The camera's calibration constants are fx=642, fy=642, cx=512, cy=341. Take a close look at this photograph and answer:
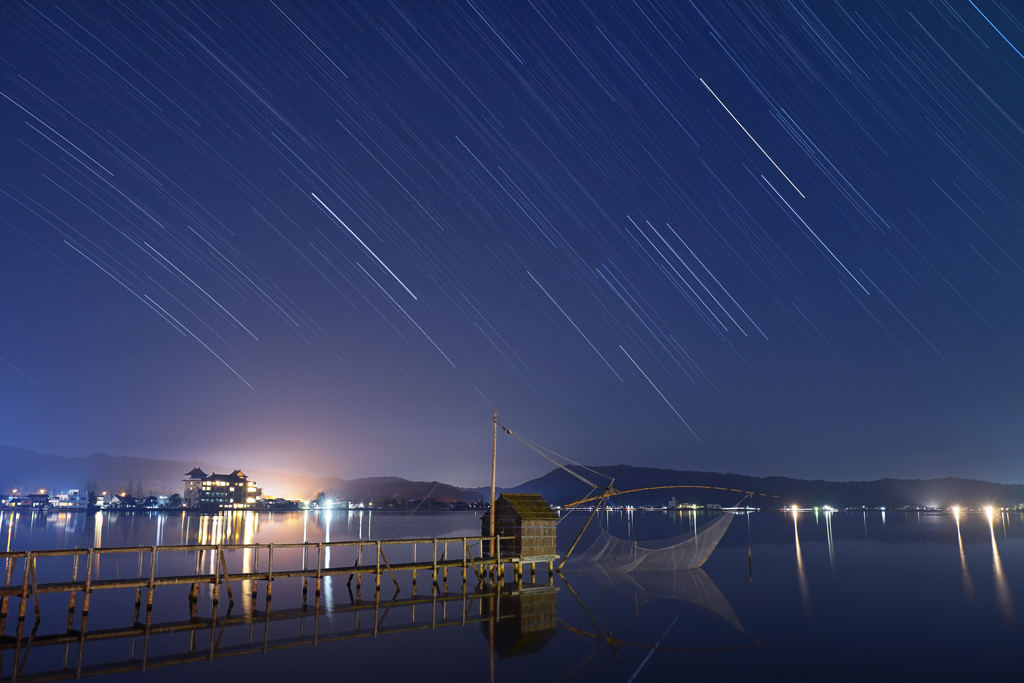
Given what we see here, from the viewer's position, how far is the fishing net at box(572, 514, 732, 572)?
46.0m

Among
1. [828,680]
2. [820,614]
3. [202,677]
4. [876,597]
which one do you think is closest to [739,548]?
[876,597]

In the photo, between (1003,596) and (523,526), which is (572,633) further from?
(1003,596)

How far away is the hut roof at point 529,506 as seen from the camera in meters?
38.3

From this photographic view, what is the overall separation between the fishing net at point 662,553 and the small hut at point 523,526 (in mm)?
7715

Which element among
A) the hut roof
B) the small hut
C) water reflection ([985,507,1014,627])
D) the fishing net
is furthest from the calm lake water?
the hut roof

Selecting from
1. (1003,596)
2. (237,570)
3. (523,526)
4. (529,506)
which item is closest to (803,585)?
(1003,596)

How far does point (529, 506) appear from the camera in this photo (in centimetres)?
3919

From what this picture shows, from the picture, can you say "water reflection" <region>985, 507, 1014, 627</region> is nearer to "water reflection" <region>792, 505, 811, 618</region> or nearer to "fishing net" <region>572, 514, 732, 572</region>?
"water reflection" <region>792, 505, 811, 618</region>

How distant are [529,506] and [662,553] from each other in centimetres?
1416

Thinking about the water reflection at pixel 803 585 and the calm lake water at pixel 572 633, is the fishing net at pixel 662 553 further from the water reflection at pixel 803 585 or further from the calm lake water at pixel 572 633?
the water reflection at pixel 803 585

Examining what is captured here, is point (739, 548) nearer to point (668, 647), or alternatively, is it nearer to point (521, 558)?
point (521, 558)

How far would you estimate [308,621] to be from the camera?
26875mm

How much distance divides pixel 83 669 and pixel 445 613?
14.6 meters

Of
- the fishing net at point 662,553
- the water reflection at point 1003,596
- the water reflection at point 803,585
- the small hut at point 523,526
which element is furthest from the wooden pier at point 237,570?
the water reflection at point 1003,596
